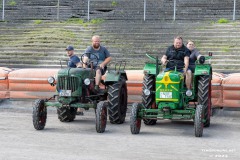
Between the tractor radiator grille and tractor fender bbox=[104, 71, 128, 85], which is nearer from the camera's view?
the tractor radiator grille

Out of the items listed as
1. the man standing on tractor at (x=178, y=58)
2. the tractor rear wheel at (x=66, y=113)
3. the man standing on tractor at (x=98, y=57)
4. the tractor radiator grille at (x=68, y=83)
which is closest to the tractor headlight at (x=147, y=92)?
the man standing on tractor at (x=178, y=58)

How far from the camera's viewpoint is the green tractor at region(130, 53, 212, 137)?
16.0 m

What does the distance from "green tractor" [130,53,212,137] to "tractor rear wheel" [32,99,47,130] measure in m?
2.02

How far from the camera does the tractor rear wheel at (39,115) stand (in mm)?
16469

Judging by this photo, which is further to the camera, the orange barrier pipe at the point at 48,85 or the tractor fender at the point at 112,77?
the orange barrier pipe at the point at 48,85

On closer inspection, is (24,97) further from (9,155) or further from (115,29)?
(115,29)

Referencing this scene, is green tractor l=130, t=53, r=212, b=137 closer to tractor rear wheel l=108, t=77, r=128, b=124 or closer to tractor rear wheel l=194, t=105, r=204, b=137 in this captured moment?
tractor rear wheel l=194, t=105, r=204, b=137

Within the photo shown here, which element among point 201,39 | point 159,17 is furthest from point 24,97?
point 159,17

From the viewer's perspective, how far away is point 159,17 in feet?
116

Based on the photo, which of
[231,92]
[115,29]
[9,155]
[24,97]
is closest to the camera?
[9,155]

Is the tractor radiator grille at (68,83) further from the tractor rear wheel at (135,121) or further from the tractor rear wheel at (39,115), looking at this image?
the tractor rear wheel at (135,121)

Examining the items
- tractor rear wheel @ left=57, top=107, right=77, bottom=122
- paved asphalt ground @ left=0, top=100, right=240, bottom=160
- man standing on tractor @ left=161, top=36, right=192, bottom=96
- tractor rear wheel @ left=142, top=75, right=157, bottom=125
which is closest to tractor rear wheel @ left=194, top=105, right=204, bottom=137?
paved asphalt ground @ left=0, top=100, right=240, bottom=160

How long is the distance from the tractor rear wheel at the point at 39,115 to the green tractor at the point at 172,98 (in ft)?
6.63

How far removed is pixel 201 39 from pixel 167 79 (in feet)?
48.9
